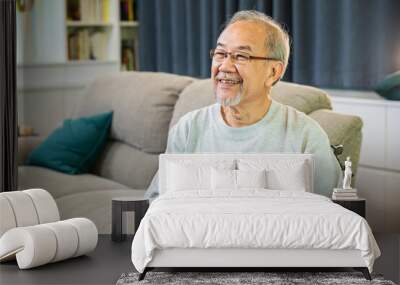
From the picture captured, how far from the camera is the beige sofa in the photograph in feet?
15.9

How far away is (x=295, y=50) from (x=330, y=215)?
1.22 meters

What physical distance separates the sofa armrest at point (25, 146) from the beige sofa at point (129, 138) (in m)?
0.06

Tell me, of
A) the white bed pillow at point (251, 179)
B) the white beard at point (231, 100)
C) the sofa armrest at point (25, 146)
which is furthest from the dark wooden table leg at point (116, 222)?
the sofa armrest at point (25, 146)

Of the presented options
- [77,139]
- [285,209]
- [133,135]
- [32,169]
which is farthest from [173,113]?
[285,209]

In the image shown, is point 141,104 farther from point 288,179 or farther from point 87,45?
point 87,45

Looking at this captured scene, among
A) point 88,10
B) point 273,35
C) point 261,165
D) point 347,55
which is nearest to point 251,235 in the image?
point 261,165

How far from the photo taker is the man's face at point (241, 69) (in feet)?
14.6

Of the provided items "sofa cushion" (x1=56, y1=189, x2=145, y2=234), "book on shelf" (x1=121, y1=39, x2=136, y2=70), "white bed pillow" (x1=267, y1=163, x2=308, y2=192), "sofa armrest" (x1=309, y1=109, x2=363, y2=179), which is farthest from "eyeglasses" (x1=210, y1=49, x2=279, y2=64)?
"book on shelf" (x1=121, y1=39, x2=136, y2=70)

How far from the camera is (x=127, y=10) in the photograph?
6.62 meters

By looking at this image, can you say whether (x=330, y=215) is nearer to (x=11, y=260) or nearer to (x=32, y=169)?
(x=11, y=260)

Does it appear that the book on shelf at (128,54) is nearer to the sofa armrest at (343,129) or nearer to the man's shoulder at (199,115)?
the man's shoulder at (199,115)

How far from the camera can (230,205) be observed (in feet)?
12.6

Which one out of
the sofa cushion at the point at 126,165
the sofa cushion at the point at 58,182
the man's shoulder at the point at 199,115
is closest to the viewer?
the man's shoulder at the point at 199,115

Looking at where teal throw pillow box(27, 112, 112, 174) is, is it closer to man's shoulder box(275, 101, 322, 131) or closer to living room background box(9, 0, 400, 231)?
living room background box(9, 0, 400, 231)
